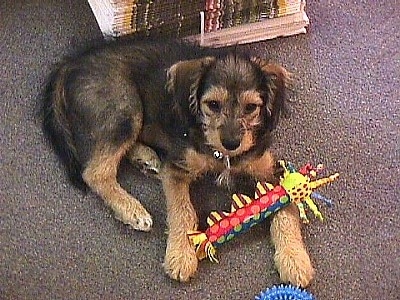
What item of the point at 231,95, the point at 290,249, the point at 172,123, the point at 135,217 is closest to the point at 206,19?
the point at 172,123

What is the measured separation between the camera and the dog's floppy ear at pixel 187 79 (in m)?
2.15

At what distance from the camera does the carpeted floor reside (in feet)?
6.89

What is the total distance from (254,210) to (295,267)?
184 mm

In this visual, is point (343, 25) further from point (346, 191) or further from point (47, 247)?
point (47, 247)

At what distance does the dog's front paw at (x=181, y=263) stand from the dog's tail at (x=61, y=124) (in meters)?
0.37

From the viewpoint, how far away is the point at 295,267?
2.08 meters

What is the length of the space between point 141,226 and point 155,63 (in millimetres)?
487

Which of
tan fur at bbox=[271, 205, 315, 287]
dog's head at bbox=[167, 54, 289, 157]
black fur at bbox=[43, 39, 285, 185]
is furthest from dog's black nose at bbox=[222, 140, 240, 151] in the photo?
tan fur at bbox=[271, 205, 315, 287]

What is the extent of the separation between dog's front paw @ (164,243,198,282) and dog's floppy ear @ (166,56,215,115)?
1.22 ft

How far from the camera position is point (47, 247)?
2.17m

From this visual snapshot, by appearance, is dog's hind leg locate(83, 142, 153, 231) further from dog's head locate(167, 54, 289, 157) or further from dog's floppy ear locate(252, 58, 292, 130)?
dog's floppy ear locate(252, 58, 292, 130)

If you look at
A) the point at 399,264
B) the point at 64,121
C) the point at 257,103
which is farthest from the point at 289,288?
the point at 64,121

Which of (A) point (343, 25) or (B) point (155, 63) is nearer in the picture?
(B) point (155, 63)

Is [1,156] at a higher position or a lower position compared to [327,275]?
higher
